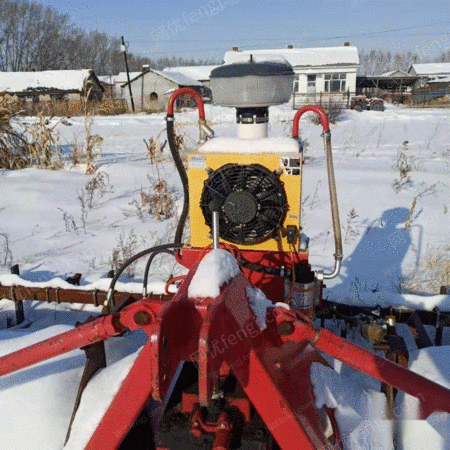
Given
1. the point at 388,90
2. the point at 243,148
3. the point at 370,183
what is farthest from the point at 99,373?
→ the point at 388,90

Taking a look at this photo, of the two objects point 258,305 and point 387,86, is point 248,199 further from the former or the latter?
point 387,86

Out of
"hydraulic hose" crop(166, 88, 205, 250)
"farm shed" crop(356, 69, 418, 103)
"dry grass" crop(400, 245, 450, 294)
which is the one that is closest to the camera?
"hydraulic hose" crop(166, 88, 205, 250)

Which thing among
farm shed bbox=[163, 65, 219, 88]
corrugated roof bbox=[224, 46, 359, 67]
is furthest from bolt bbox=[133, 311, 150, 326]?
farm shed bbox=[163, 65, 219, 88]

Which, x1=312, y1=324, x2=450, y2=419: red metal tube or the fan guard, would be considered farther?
the fan guard

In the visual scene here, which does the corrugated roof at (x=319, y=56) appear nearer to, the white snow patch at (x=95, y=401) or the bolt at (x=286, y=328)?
the white snow patch at (x=95, y=401)

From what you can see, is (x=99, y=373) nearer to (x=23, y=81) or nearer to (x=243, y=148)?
(x=243, y=148)

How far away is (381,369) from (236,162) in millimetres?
1416

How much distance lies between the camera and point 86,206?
20.7 feet

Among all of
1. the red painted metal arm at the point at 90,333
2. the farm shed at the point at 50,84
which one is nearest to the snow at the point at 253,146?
the red painted metal arm at the point at 90,333

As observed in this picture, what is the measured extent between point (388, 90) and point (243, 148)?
4316cm

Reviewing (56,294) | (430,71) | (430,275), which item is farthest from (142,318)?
(430,71)

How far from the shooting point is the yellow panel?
8.21 feet

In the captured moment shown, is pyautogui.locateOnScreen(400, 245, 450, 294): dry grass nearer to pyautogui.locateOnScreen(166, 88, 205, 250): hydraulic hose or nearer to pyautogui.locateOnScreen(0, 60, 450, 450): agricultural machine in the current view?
pyautogui.locateOnScreen(0, 60, 450, 450): agricultural machine

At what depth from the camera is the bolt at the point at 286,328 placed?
1.57 meters
